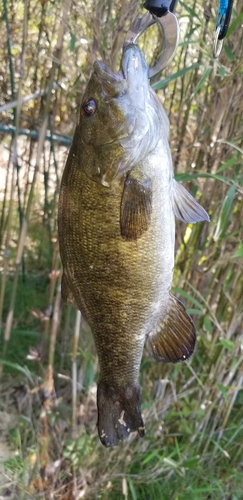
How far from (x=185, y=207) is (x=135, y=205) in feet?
0.41

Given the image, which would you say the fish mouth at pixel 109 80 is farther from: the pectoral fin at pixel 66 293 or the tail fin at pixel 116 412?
the tail fin at pixel 116 412

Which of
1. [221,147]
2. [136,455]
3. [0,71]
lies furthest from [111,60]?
[0,71]

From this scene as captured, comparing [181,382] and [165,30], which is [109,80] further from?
[181,382]

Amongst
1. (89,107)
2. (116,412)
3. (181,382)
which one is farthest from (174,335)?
(181,382)

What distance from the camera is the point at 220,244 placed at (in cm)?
157

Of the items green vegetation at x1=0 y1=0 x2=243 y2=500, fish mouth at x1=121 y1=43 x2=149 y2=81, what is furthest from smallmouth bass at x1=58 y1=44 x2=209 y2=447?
green vegetation at x1=0 y1=0 x2=243 y2=500

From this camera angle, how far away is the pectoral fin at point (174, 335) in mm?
922

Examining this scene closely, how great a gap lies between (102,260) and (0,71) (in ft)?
7.26

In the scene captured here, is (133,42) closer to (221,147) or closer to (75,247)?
(75,247)

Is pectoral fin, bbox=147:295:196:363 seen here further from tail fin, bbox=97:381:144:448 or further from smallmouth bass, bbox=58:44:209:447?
tail fin, bbox=97:381:144:448

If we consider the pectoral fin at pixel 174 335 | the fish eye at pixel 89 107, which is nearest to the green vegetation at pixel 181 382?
the pectoral fin at pixel 174 335

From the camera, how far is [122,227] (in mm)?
823

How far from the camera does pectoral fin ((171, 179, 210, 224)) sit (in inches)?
34.1

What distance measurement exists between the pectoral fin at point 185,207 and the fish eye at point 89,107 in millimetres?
199
